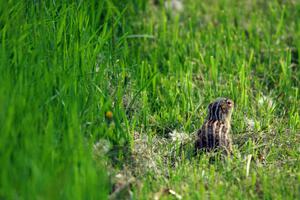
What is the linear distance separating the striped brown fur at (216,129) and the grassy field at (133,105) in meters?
0.12

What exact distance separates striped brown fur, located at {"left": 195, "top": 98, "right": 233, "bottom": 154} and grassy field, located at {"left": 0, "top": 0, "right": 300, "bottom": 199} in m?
0.12

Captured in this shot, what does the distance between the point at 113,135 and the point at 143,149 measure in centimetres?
35

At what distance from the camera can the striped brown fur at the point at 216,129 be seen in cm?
684

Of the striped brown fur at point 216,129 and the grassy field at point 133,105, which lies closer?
the grassy field at point 133,105

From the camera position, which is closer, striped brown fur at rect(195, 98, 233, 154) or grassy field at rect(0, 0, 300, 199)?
grassy field at rect(0, 0, 300, 199)

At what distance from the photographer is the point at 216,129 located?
22.6ft

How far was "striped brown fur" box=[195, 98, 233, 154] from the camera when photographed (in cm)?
684

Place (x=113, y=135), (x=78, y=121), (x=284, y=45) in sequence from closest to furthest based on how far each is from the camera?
(x=78, y=121)
(x=113, y=135)
(x=284, y=45)

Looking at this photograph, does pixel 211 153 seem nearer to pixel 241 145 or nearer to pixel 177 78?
pixel 241 145

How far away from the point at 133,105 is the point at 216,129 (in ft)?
3.40

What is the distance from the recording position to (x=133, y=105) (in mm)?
7594

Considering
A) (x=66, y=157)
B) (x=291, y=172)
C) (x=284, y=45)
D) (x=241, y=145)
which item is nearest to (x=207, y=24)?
(x=284, y=45)

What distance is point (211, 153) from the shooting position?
6.80 metres

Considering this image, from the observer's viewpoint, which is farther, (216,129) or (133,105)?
(133,105)
